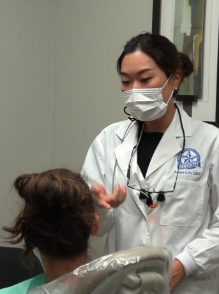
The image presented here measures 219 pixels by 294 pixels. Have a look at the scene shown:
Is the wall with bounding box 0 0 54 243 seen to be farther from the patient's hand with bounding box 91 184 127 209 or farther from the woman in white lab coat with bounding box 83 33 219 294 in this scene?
the patient's hand with bounding box 91 184 127 209

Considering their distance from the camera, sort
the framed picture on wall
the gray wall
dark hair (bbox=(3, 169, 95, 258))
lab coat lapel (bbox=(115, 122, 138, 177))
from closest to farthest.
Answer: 1. dark hair (bbox=(3, 169, 95, 258))
2. lab coat lapel (bbox=(115, 122, 138, 177))
3. the framed picture on wall
4. the gray wall

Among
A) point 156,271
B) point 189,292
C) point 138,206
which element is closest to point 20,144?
point 138,206

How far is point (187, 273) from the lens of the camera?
1637mm

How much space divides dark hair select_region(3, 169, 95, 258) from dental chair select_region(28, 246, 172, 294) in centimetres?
13

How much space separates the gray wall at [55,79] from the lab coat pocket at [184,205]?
0.88 metres

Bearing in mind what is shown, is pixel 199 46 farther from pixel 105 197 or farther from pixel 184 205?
pixel 105 197

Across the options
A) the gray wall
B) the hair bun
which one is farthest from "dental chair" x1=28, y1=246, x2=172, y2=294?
the gray wall

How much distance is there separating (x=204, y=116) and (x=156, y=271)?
48.7 inches

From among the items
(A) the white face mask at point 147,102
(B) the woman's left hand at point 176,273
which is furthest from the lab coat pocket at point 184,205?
(A) the white face mask at point 147,102

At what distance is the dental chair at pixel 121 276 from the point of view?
1012mm

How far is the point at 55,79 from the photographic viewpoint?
2820 mm

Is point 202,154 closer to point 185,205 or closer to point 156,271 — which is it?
point 185,205

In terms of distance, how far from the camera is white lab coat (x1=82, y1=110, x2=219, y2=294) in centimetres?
166

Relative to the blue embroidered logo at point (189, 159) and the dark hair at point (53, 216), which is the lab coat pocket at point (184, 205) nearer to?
the blue embroidered logo at point (189, 159)
